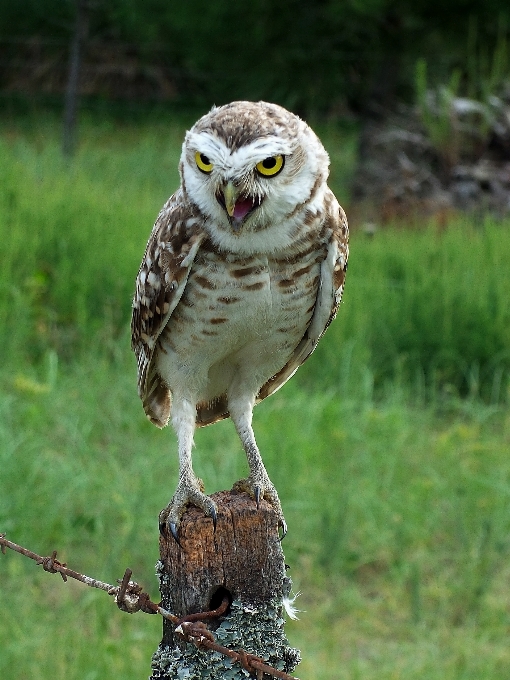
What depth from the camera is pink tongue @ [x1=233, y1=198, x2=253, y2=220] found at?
2.34m

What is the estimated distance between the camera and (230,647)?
77.2 inches

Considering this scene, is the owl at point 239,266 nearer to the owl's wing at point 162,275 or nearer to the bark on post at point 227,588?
the owl's wing at point 162,275

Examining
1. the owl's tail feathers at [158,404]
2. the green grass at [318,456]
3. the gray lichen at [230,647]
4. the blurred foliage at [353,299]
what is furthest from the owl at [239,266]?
the blurred foliage at [353,299]

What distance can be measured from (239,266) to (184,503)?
Answer: 607mm

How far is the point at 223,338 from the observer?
8.69ft

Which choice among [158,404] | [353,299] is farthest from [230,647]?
[353,299]

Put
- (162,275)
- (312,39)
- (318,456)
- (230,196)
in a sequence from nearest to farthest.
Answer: (230,196), (162,275), (318,456), (312,39)

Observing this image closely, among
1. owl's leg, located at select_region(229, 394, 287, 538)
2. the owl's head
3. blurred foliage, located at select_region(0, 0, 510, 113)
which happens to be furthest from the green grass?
blurred foliage, located at select_region(0, 0, 510, 113)

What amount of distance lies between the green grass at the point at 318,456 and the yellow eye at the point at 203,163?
191cm

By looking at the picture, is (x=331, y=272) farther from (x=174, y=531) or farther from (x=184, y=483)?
(x=174, y=531)

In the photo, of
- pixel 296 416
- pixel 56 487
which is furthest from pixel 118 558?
pixel 296 416

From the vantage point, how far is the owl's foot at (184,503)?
6.94 feet

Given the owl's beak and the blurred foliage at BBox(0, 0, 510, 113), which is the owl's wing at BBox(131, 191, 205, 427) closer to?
the owl's beak

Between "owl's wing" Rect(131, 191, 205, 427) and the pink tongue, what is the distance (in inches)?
6.9
